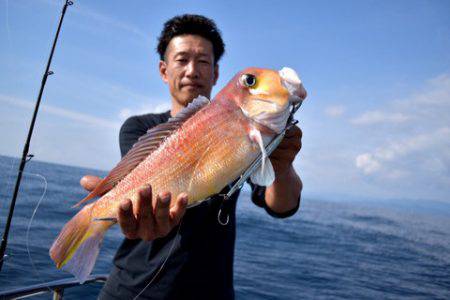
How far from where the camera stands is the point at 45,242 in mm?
13453

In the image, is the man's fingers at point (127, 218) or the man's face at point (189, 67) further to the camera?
the man's face at point (189, 67)

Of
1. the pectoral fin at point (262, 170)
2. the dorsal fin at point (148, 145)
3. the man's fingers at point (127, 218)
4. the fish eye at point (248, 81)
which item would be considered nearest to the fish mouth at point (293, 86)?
the fish eye at point (248, 81)

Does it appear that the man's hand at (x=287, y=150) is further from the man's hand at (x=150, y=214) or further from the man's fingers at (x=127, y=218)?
the man's fingers at (x=127, y=218)

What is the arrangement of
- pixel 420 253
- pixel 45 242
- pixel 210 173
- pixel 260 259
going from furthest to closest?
pixel 420 253, pixel 260 259, pixel 45 242, pixel 210 173

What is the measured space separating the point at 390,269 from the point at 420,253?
723 cm

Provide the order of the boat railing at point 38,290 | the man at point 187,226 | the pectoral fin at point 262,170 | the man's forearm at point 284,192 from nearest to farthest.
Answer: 1. the pectoral fin at point 262,170
2. the man at point 187,226
3. the man's forearm at point 284,192
4. the boat railing at point 38,290

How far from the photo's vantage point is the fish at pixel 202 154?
7.39 feet

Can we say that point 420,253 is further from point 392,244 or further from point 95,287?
point 95,287

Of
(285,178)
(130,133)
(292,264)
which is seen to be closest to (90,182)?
(130,133)

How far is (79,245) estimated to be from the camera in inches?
92.8

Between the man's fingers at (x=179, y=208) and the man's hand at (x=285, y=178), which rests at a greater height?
the man's hand at (x=285, y=178)

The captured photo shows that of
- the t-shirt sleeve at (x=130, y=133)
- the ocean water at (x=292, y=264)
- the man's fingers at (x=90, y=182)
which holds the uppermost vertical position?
the t-shirt sleeve at (x=130, y=133)

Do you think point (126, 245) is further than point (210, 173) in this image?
Yes

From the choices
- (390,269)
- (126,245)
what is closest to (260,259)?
(390,269)
